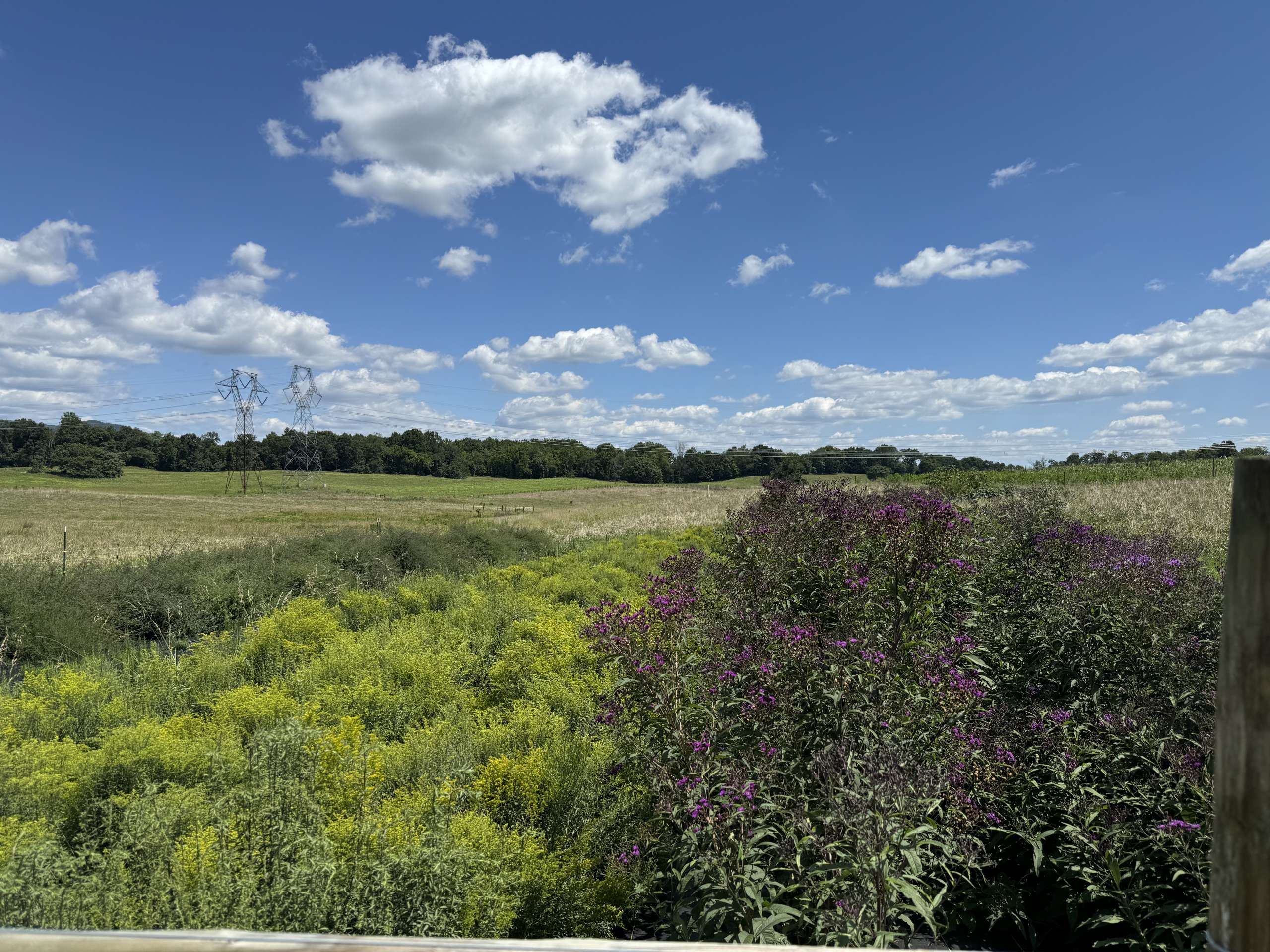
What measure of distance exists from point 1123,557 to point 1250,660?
504 cm

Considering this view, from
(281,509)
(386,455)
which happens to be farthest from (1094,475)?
(386,455)

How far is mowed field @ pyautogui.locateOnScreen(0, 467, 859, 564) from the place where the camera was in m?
22.6

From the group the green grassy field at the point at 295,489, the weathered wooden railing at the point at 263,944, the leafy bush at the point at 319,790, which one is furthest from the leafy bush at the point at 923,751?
the green grassy field at the point at 295,489

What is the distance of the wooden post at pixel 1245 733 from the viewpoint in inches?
41.5

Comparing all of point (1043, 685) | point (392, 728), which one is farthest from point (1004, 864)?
point (392, 728)

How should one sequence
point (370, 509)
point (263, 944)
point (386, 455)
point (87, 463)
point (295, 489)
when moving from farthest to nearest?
1. point (386, 455)
2. point (87, 463)
3. point (295, 489)
4. point (370, 509)
5. point (263, 944)

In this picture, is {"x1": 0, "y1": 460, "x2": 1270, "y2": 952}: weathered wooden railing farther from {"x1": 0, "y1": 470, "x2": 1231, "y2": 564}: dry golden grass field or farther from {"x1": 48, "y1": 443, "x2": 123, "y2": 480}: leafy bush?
{"x1": 48, "y1": 443, "x2": 123, "y2": 480}: leafy bush

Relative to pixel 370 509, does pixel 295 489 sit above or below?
above

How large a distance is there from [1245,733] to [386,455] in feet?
330

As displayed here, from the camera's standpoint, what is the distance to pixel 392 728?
527 cm

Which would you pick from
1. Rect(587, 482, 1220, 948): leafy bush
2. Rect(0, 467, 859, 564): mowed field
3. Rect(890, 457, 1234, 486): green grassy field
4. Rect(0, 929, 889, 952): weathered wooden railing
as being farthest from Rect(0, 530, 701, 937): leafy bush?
Rect(890, 457, 1234, 486): green grassy field

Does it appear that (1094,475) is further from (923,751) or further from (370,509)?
(370,509)

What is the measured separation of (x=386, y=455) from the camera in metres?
94.3

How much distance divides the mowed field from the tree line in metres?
9.12
